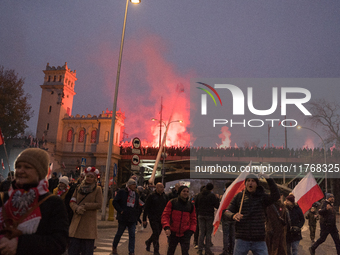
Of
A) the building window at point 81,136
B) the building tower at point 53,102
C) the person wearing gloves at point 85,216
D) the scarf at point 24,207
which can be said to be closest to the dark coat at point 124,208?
the person wearing gloves at point 85,216

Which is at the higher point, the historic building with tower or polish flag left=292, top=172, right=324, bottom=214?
the historic building with tower

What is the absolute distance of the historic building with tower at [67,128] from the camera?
56562mm

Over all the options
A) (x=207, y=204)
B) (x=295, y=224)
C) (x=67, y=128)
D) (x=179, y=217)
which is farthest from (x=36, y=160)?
(x=67, y=128)

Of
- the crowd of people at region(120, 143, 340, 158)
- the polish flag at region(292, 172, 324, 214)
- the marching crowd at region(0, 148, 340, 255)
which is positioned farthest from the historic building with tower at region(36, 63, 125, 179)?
the polish flag at region(292, 172, 324, 214)

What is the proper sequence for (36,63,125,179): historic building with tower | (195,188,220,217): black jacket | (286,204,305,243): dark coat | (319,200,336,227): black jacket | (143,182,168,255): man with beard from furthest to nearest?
(36,63,125,179): historic building with tower
(319,200,336,227): black jacket
(195,188,220,217): black jacket
(143,182,168,255): man with beard
(286,204,305,243): dark coat

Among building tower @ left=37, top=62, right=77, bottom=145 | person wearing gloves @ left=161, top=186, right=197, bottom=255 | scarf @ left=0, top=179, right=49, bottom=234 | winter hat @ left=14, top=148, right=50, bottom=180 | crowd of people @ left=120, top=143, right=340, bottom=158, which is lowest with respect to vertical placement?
person wearing gloves @ left=161, top=186, right=197, bottom=255

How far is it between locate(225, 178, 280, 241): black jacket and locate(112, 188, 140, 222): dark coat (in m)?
3.84

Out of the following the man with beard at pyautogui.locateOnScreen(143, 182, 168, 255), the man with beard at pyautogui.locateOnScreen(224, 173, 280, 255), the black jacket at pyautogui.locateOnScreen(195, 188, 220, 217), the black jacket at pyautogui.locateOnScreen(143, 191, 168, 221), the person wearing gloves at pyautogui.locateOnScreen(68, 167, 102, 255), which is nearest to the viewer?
the man with beard at pyautogui.locateOnScreen(224, 173, 280, 255)

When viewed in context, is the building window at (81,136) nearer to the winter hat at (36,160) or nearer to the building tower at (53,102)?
the building tower at (53,102)

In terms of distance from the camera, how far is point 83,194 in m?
6.23

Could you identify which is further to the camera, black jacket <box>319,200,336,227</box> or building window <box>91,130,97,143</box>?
building window <box>91,130,97,143</box>

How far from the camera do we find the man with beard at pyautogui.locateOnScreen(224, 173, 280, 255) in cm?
486

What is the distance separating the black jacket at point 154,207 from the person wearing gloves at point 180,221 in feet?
7.90

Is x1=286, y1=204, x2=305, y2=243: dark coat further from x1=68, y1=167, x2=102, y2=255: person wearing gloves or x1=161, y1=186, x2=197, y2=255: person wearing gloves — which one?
x1=68, y1=167, x2=102, y2=255: person wearing gloves
